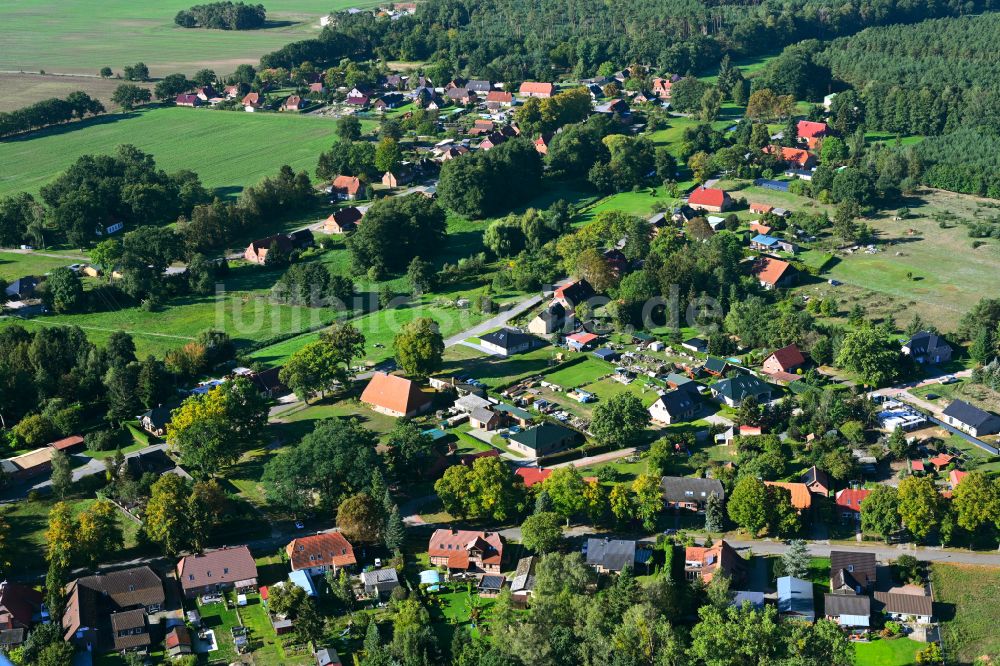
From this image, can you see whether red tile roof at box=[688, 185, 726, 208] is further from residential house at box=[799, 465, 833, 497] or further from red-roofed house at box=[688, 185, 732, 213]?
residential house at box=[799, 465, 833, 497]

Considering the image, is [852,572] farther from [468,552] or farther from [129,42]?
[129,42]

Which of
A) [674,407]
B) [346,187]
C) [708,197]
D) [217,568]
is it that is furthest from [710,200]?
[217,568]

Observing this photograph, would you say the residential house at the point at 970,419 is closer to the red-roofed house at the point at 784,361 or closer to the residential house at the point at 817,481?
the red-roofed house at the point at 784,361

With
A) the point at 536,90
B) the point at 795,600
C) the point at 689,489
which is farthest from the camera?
the point at 536,90

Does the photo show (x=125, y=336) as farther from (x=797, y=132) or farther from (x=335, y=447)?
(x=797, y=132)

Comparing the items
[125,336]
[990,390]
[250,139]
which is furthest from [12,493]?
[250,139]

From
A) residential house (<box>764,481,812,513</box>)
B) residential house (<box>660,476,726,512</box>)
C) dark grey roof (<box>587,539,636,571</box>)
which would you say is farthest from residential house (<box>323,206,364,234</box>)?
residential house (<box>764,481,812,513</box>)

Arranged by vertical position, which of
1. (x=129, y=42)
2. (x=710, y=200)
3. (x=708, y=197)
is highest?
(x=129, y=42)
